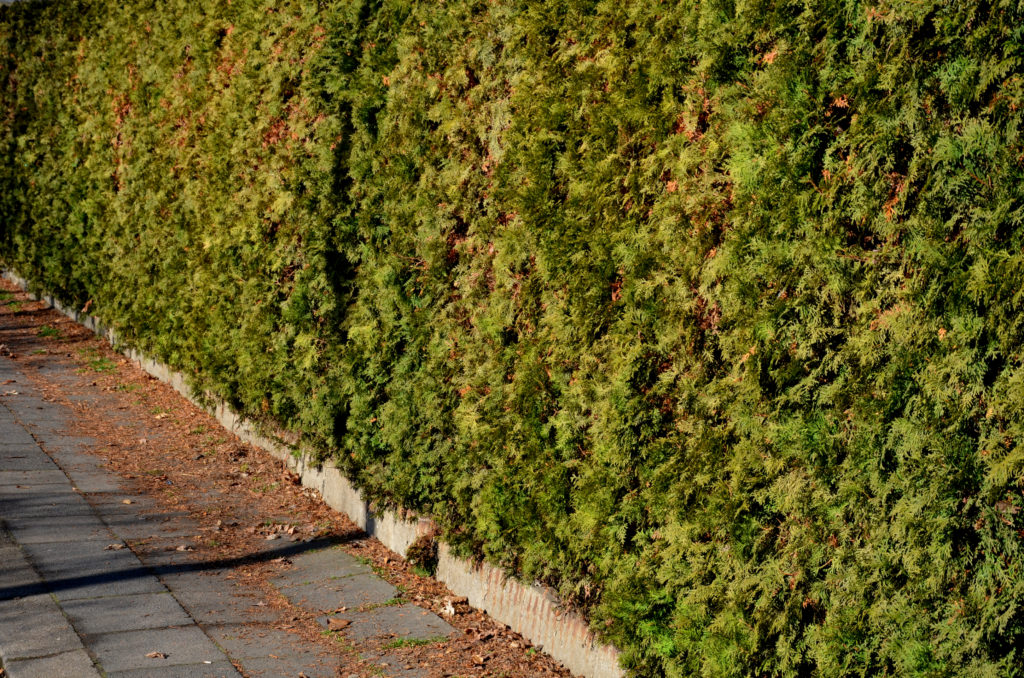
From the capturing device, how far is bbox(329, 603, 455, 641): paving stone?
5346mm

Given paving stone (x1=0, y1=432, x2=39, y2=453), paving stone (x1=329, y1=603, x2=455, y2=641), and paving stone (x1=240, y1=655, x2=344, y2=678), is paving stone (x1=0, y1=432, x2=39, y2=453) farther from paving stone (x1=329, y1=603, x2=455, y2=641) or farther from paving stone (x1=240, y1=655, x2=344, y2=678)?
paving stone (x1=240, y1=655, x2=344, y2=678)

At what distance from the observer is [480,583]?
5.77 meters

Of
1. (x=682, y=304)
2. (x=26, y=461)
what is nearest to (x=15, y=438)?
(x=26, y=461)

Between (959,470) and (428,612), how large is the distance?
3400mm

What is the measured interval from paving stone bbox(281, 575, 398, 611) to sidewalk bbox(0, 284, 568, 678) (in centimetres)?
1

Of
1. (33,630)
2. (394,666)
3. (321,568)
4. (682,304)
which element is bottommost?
(321,568)

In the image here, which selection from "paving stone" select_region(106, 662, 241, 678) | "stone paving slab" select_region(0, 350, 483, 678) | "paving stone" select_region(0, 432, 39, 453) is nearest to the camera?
"paving stone" select_region(106, 662, 241, 678)

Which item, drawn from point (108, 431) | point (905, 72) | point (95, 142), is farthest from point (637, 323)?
point (95, 142)

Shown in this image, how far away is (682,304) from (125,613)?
3.39m

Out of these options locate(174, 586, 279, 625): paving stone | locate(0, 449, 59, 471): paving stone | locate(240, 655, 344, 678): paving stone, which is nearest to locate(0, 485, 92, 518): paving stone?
locate(0, 449, 59, 471): paving stone

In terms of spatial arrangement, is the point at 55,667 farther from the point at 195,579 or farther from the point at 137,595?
the point at 195,579

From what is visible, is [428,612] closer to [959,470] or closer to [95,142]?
[959,470]

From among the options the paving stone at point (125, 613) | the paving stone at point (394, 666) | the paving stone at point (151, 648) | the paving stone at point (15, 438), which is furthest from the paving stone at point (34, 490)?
the paving stone at point (394, 666)

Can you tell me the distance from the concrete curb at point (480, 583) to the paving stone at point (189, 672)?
1544 millimetres
